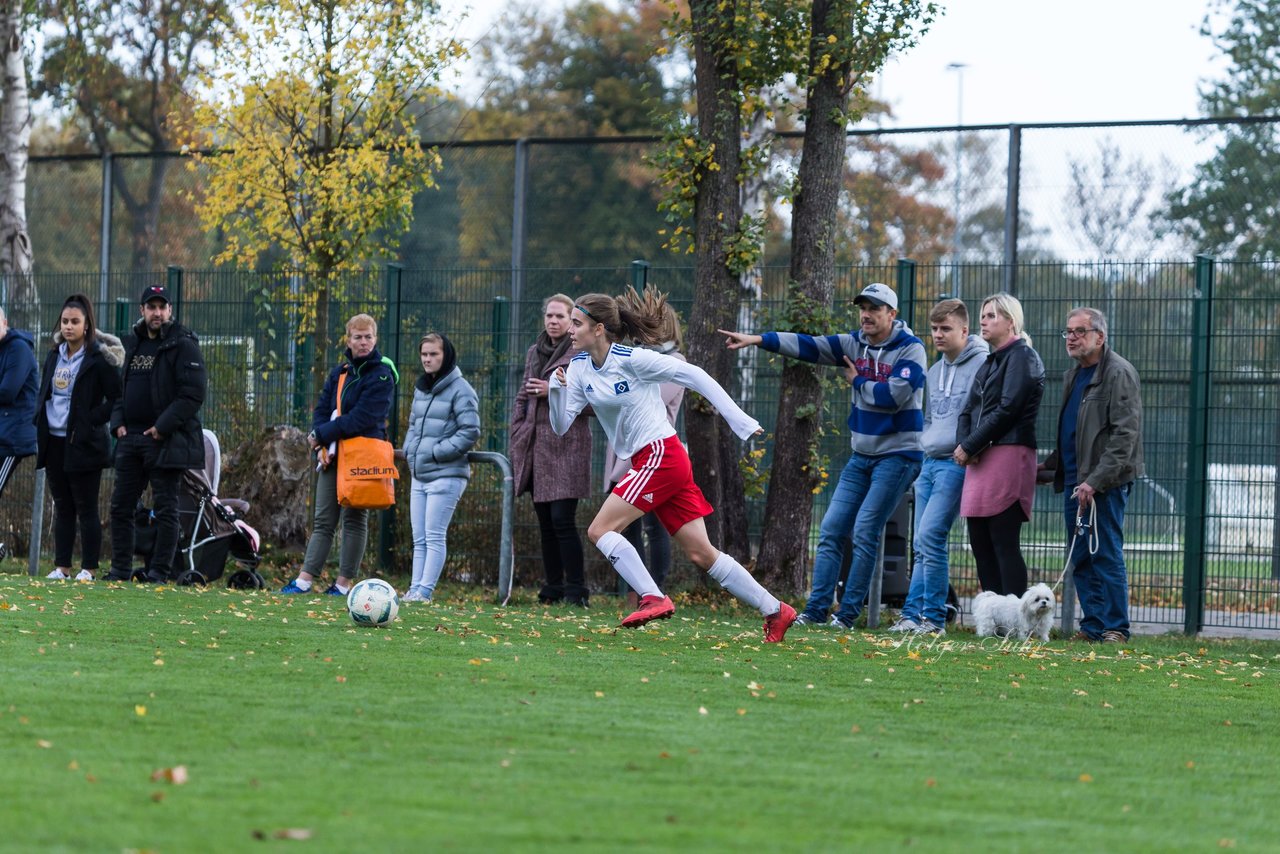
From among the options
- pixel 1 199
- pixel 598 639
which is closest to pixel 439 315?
pixel 598 639

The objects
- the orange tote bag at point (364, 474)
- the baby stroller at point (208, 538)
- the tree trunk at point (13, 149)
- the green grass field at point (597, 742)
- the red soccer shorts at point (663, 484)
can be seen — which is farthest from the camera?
the tree trunk at point (13, 149)

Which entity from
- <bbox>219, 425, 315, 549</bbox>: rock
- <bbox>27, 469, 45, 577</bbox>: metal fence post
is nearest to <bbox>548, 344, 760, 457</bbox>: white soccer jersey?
<bbox>219, 425, 315, 549</bbox>: rock

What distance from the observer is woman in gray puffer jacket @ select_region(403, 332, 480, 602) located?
11695 mm

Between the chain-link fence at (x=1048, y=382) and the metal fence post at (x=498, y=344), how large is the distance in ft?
0.04

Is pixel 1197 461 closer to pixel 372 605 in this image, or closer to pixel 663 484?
pixel 663 484

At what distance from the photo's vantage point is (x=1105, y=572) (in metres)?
10.2

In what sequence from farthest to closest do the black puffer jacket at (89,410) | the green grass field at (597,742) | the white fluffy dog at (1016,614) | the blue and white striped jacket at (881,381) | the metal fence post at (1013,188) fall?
the metal fence post at (1013,188)
the black puffer jacket at (89,410)
the blue and white striped jacket at (881,381)
the white fluffy dog at (1016,614)
the green grass field at (597,742)

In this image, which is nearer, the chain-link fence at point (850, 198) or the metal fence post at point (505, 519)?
the metal fence post at point (505, 519)

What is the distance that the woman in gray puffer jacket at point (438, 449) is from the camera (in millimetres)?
11695

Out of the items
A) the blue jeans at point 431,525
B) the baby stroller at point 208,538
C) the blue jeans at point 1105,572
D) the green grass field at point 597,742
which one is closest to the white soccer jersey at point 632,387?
the green grass field at point 597,742

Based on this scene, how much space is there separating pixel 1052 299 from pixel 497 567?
4.59 m

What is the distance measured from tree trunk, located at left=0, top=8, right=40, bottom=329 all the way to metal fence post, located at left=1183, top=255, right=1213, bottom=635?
13148 mm

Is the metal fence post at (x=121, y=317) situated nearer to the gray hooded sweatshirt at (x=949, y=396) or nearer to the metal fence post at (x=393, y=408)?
the metal fence post at (x=393, y=408)

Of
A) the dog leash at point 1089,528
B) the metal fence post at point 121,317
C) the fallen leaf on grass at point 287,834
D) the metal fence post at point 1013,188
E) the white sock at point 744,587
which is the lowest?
the fallen leaf on grass at point 287,834
